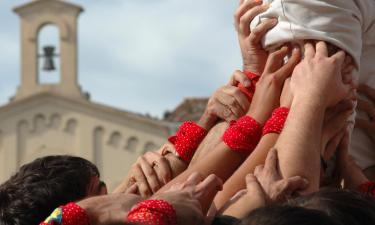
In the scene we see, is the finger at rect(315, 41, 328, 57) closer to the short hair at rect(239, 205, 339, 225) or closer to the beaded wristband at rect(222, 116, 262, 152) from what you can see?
the beaded wristband at rect(222, 116, 262, 152)

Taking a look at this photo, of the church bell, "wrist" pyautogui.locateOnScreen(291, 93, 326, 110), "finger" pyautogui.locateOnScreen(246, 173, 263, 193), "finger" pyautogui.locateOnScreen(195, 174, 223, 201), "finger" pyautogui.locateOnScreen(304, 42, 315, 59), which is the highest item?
"finger" pyautogui.locateOnScreen(304, 42, 315, 59)

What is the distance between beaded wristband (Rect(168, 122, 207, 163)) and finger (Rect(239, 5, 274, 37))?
0.22 m

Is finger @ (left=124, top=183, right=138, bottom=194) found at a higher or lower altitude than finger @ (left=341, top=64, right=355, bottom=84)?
lower

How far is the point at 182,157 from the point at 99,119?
24015mm

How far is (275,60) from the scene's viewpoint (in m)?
2.81

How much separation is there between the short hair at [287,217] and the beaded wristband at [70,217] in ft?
1.21

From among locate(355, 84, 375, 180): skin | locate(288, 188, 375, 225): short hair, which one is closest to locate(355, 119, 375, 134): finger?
locate(355, 84, 375, 180): skin

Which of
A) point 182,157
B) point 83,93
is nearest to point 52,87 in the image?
point 83,93

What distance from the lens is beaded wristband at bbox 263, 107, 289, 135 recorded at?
2719 millimetres

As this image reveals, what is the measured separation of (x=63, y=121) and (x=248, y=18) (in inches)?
953

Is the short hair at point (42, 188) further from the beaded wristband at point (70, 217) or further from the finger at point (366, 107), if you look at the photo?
the finger at point (366, 107)

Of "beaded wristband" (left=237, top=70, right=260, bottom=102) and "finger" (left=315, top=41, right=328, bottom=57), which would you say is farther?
"beaded wristband" (left=237, top=70, right=260, bottom=102)

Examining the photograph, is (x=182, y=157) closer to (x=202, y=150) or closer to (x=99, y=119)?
(x=202, y=150)

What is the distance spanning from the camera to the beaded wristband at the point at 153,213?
227cm
